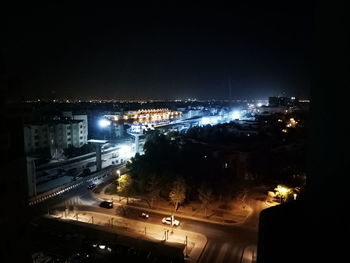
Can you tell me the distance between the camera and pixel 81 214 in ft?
32.2

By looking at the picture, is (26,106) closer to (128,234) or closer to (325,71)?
(325,71)

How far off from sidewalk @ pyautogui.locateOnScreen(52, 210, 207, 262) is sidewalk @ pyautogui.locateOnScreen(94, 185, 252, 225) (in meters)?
1.03

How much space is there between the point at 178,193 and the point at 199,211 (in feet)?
3.23

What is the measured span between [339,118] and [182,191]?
31.0 feet

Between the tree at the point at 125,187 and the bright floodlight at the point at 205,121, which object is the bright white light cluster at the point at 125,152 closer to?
the tree at the point at 125,187

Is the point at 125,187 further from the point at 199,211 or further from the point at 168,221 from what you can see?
the point at 199,211

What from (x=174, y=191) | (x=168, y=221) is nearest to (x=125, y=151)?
(x=174, y=191)

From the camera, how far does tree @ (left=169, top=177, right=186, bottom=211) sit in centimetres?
981

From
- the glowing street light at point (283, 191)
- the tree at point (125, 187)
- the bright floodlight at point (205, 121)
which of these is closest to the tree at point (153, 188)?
the tree at point (125, 187)

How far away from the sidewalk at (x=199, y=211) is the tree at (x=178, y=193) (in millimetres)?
378

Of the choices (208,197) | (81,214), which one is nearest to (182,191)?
(208,197)

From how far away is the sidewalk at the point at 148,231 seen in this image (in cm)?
750

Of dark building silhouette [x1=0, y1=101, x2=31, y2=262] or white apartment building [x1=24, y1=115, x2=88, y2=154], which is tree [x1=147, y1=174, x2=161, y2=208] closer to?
dark building silhouette [x1=0, y1=101, x2=31, y2=262]

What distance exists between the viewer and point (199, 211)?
9.91 meters
